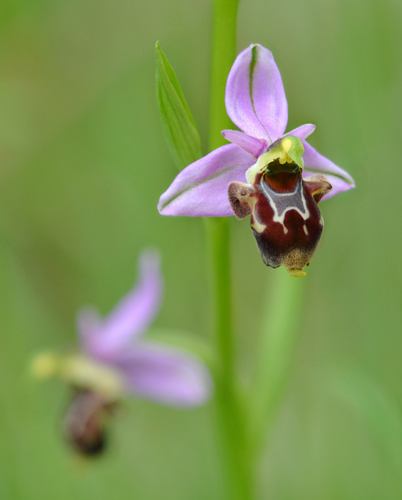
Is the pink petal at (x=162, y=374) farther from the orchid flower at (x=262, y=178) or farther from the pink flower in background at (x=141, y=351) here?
the orchid flower at (x=262, y=178)

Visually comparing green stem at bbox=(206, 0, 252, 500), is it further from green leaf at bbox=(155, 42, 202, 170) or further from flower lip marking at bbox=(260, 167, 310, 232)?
flower lip marking at bbox=(260, 167, 310, 232)

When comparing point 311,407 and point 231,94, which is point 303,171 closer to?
point 231,94

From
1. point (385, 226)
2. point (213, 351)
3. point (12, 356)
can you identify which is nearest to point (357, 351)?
point (385, 226)

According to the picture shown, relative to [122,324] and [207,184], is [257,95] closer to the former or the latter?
[207,184]

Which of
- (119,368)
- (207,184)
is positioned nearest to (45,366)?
(119,368)

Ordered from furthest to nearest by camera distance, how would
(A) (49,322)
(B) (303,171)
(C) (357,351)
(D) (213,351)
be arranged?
(A) (49,322) < (C) (357,351) < (D) (213,351) < (B) (303,171)

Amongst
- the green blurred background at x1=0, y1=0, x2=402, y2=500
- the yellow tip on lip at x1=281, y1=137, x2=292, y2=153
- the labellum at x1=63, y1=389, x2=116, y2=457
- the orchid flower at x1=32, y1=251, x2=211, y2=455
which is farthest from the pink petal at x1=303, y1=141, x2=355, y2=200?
the labellum at x1=63, y1=389, x2=116, y2=457

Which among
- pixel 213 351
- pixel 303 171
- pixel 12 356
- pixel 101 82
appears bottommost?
pixel 12 356
